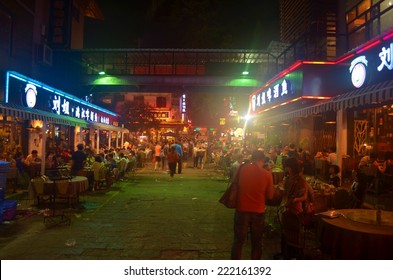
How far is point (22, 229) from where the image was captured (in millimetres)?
7992

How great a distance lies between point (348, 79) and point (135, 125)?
27.4m

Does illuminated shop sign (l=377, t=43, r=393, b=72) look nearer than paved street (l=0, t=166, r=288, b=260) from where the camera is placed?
No

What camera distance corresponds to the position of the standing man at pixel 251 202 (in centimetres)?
527

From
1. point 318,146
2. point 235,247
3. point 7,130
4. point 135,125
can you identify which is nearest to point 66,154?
point 7,130

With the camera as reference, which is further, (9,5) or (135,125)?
(135,125)

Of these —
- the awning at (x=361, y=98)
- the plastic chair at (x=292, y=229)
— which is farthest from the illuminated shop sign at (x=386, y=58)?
the plastic chair at (x=292, y=229)

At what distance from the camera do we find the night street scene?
5.88 metres

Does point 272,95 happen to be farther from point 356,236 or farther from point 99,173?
point 356,236

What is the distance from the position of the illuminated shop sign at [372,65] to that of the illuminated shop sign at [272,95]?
308 centimetres

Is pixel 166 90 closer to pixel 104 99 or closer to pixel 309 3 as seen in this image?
pixel 104 99

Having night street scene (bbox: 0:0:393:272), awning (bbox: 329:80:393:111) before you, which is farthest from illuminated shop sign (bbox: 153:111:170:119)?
awning (bbox: 329:80:393:111)

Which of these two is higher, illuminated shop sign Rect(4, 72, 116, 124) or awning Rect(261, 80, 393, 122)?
illuminated shop sign Rect(4, 72, 116, 124)

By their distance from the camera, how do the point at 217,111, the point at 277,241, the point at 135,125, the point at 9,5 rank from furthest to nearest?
the point at 217,111 → the point at 135,125 → the point at 9,5 → the point at 277,241

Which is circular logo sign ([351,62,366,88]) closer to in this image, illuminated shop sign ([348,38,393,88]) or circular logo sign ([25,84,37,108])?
illuminated shop sign ([348,38,393,88])
